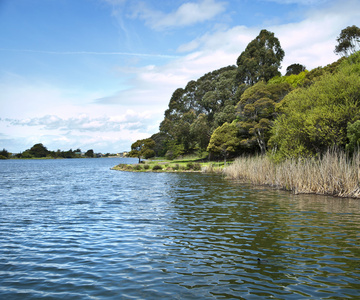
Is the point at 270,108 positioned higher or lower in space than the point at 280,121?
higher

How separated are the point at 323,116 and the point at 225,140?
3341cm

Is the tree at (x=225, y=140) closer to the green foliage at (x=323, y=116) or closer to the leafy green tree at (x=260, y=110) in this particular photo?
the leafy green tree at (x=260, y=110)

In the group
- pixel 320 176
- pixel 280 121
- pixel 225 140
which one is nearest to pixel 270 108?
pixel 225 140

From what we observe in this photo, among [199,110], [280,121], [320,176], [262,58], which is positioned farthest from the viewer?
[199,110]

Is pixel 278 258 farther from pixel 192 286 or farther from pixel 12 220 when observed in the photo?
pixel 12 220

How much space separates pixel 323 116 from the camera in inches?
1166

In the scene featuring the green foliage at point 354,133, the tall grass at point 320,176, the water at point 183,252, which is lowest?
the water at point 183,252

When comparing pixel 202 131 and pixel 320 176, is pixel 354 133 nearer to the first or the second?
pixel 320 176

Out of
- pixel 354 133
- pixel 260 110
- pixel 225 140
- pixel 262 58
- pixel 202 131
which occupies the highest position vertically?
pixel 262 58

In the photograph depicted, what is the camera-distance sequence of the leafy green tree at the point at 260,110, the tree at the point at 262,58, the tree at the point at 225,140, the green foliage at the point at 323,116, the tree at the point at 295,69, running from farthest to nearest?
the tree at the point at 295,69
the tree at the point at 262,58
the tree at the point at 225,140
the leafy green tree at the point at 260,110
the green foliage at the point at 323,116

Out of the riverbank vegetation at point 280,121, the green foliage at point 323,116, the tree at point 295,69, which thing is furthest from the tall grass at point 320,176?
the tree at point 295,69

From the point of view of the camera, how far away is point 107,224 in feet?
52.8

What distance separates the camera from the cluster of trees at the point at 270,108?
30.1 meters

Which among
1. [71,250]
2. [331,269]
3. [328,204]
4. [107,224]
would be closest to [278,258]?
[331,269]
